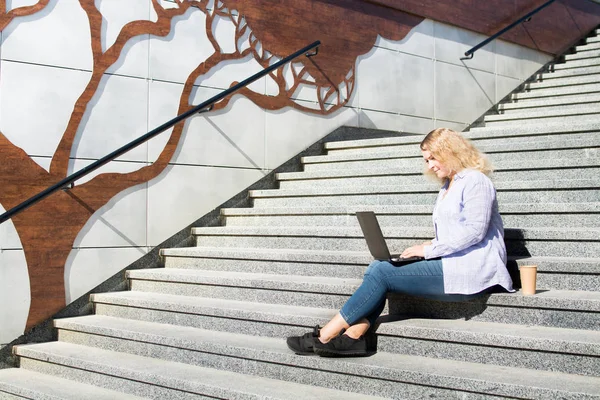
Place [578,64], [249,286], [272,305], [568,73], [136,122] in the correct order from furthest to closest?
1. [578,64]
2. [568,73]
3. [136,122]
4. [249,286]
5. [272,305]

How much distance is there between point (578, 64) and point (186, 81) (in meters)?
5.19

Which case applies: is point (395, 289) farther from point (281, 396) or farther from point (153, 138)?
point (153, 138)

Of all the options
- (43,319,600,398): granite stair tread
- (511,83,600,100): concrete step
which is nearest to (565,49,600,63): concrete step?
(511,83,600,100): concrete step

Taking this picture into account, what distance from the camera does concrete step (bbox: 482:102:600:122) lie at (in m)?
7.19

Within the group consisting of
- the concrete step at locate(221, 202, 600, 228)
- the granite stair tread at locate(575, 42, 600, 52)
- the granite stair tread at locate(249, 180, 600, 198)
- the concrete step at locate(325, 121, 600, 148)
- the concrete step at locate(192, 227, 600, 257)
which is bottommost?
the concrete step at locate(192, 227, 600, 257)

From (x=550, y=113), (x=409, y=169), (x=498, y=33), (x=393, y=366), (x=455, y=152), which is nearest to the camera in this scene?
(x=393, y=366)

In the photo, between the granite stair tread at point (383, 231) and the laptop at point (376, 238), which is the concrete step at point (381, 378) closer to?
the laptop at point (376, 238)

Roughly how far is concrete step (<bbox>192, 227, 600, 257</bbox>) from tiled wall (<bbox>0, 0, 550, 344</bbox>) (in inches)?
19.0

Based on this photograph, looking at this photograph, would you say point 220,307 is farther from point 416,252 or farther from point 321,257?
point 416,252

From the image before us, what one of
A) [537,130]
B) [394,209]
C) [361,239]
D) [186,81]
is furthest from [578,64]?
[361,239]

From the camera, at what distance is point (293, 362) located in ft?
13.1

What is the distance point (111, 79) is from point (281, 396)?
3.19m

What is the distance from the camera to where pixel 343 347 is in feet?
12.7

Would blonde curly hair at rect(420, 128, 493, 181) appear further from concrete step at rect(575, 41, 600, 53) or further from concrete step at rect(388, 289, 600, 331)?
concrete step at rect(575, 41, 600, 53)
